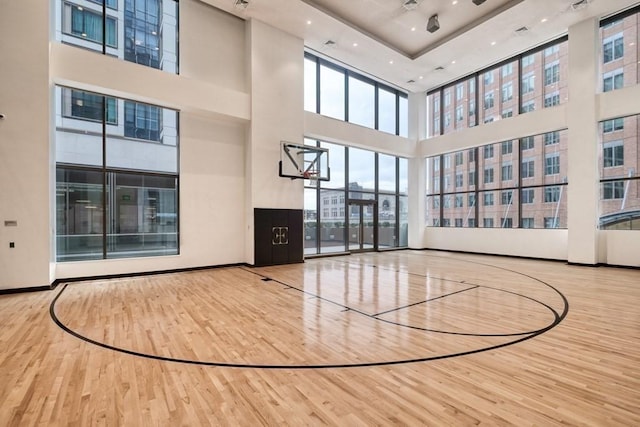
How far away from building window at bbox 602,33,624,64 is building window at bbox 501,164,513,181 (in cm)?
354

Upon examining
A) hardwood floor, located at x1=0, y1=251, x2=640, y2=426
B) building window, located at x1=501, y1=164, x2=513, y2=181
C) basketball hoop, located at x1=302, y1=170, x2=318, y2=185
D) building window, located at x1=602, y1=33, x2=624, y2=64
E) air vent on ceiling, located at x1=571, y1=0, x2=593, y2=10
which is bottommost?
hardwood floor, located at x1=0, y1=251, x2=640, y2=426

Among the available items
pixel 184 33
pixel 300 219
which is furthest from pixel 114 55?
pixel 300 219

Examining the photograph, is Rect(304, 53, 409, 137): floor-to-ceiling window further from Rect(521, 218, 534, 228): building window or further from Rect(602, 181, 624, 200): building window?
Rect(602, 181, 624, 200): building window

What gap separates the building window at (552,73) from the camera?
9.27m

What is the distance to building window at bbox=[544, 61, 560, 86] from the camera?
9.27 meters

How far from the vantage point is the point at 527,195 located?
9.95m

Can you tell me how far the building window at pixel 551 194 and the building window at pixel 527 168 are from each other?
65 cm

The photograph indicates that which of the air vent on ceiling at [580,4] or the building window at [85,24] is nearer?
the building window at [85,24]

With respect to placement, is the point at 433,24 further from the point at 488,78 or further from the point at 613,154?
the point at 613,154

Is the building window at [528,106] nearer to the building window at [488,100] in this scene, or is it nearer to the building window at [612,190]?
the building window at [488,100]

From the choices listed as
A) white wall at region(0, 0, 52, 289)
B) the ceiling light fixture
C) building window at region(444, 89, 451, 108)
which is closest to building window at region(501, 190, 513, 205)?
building window at region(444, 89, 451, 108)

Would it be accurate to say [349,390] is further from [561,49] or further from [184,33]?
[561,49]

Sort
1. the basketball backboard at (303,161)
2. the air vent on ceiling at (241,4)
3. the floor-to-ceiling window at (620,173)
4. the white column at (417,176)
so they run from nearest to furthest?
the air vent on ceiling at (241,4)
the floor-to-ceiling window at (620,173)
the basketball backboard at (303,161)
the white column at (417,176)

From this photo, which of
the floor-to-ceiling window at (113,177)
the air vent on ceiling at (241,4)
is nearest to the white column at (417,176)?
the air vent on ceiling at (241,4)
